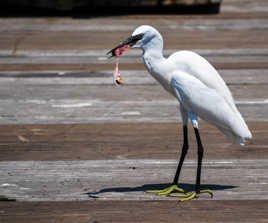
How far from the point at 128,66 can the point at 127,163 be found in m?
4.56

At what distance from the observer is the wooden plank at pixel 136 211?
4.63 meters

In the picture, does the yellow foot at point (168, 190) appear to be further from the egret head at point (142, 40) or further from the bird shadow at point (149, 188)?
the egret head at point (142, 40)

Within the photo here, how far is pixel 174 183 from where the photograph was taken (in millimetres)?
5195

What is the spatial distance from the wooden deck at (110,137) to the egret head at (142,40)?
3.46ft

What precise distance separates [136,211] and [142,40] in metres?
1.15

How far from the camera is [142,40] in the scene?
16.0 ft

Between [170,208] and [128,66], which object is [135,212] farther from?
[128,66]

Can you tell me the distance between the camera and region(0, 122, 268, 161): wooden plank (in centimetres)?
618

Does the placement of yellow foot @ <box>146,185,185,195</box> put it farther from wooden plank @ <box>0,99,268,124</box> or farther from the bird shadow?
wooden plank @ <box>0,99,268,124</box>

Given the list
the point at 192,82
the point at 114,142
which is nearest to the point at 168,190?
the point at 192,82

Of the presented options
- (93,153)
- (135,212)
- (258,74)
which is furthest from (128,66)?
(135,212)

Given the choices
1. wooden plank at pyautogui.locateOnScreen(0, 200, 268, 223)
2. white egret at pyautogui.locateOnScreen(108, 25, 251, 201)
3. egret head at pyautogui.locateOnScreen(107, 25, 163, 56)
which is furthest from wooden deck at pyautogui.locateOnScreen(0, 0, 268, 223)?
egret head at pyautogui.locateOnScreen(107, 25, 163, 56)

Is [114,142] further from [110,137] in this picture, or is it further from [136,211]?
[136,211]

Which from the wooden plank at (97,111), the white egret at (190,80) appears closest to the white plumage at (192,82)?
the white egret at (190,80)
